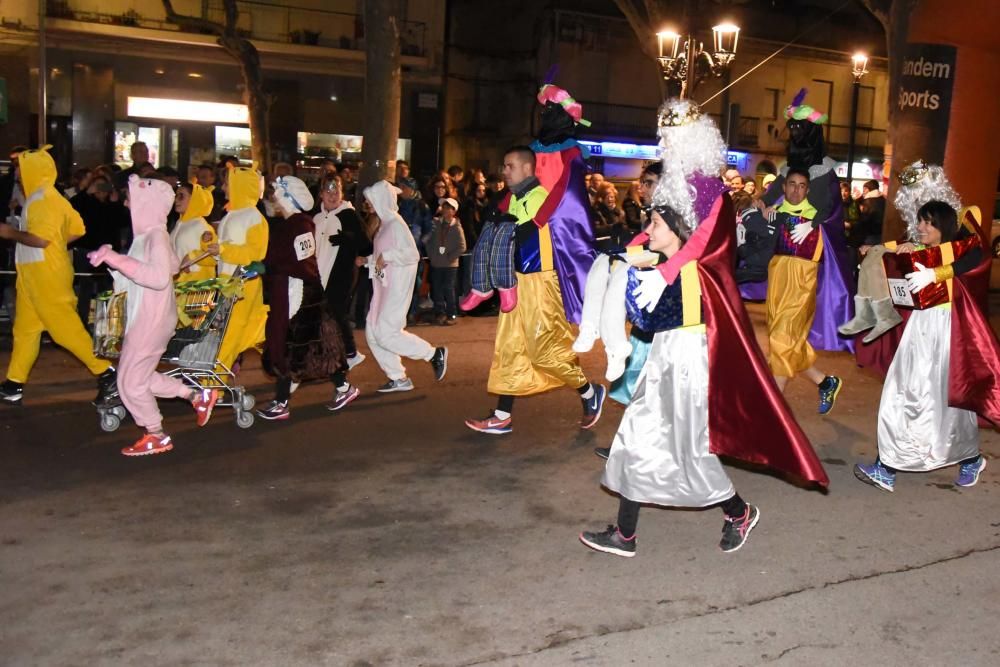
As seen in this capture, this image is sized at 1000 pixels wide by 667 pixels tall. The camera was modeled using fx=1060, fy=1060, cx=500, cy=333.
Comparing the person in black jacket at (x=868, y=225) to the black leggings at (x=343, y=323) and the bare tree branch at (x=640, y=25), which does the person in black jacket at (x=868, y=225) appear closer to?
the bare tree branch at (x=640, y=25)

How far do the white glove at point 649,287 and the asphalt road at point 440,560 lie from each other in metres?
0.60

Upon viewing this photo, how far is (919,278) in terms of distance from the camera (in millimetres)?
6109

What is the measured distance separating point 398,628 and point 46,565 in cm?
178

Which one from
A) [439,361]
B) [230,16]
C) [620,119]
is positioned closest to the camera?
[439,361]

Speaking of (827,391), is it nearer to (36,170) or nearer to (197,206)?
(197,206)

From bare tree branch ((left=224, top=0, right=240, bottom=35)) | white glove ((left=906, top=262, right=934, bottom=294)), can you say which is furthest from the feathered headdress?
bare tree branch ((left=224, top=0, right=240, bottom=35))

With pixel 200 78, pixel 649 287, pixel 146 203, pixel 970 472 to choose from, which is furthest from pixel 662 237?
pixel 200 78

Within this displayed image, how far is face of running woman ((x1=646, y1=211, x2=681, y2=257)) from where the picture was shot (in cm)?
488

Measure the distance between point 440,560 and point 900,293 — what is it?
322 cm

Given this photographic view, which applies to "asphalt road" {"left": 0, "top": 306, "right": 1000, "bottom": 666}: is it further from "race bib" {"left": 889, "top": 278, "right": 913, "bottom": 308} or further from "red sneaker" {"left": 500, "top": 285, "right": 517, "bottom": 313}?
"race bib" {"left": 889, "top": 278, "right": 913, "bottom": 308}

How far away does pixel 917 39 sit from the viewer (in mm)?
10539

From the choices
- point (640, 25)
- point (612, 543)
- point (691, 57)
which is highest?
point (640, 25)

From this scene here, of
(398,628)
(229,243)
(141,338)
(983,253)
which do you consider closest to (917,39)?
(983,253)

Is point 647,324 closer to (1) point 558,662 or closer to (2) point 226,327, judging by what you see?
(1) point 558,662
